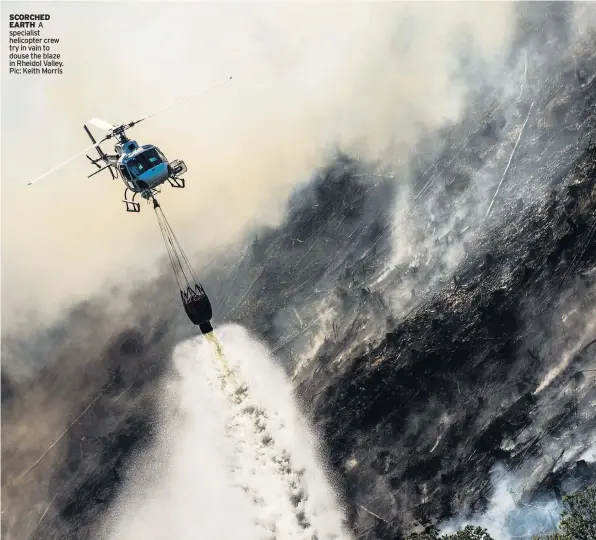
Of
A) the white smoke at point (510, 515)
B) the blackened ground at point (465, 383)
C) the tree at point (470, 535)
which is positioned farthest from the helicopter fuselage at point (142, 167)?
the white smoke at point (510, 515)

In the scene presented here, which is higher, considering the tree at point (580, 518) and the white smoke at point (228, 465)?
the white smoke at point (228, 465)

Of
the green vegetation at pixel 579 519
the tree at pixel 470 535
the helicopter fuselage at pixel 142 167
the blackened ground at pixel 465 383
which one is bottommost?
the green vegetation at pixel 579 519

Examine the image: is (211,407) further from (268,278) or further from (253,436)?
(268,278)

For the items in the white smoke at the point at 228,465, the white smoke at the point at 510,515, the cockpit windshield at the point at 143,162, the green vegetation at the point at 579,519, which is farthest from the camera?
the white smoke at the point at 228,465

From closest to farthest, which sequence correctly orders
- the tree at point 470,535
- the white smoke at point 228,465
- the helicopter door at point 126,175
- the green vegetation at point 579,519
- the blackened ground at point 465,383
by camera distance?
the helicopter door at point 126,175 < the green vegetation at point 579,519 < the tree at point 470,535 < the blackened ground at point 465,383 < the white smoke at point 228,465

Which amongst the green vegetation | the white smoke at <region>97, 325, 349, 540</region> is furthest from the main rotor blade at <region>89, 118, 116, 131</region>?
the green vegetation

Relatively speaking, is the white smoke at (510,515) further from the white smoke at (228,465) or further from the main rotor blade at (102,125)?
the main rotor blade at (102,125)

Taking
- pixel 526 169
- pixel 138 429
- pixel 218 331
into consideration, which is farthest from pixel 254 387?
pixel 526 169
